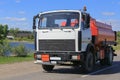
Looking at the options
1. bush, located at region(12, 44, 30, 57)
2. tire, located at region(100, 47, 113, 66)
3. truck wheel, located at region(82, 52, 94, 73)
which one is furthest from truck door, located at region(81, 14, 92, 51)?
bush, located at region(12, 44, 30, 57)

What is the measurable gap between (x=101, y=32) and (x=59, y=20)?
14.9ft

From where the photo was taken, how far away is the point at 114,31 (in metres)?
25.9

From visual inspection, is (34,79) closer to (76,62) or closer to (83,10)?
(76,62)

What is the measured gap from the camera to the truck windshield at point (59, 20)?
17609 millimetres

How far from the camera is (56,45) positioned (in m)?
17.7

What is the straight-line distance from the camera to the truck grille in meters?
17.5

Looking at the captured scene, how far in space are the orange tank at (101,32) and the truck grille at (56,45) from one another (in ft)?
10.5

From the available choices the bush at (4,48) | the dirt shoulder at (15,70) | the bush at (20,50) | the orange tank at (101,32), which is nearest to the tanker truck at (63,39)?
the dirt shoulder at (15,70)

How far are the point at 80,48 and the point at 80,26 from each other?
1046 mm

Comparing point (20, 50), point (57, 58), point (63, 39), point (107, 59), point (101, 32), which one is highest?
point (101, 32)

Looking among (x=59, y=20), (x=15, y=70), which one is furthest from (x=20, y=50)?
(x=59, y=20)

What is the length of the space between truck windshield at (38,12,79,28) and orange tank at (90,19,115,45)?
2.96 metres

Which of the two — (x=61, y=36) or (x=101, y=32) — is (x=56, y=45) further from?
(x=101, y=32)

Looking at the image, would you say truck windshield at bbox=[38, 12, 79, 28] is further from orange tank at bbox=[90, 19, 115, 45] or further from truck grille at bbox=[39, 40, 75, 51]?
orange tank at bbox=[90, 19, 115, 45]
